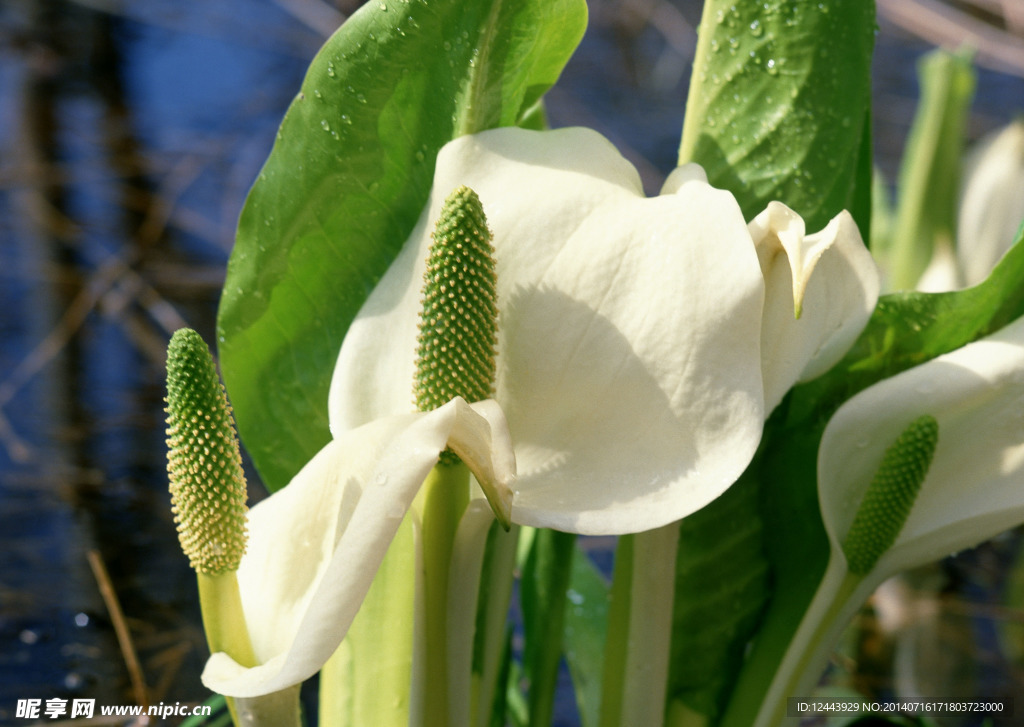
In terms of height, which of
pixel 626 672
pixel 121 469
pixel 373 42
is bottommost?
pixel 121 469

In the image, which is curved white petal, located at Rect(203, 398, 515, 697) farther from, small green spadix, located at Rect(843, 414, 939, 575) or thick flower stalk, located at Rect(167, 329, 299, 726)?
small green spadix, located at Rect(843, 414, 939, 575)

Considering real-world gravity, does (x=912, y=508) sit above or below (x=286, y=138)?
below

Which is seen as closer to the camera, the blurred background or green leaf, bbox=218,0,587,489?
green leaf, bbox=218,0,587,489

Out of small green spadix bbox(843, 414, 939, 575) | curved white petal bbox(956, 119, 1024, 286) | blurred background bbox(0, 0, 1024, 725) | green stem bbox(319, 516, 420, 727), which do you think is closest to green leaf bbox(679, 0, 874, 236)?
small green spadix bbox(843, 414, 939, 575)

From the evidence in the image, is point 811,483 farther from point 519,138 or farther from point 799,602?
point 519,138

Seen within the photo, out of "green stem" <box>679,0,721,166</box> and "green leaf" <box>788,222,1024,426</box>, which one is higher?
"green stem" <box>679,0,721,166</box>

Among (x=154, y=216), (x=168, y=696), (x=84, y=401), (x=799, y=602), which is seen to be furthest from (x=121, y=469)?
(x=799, y=602)
